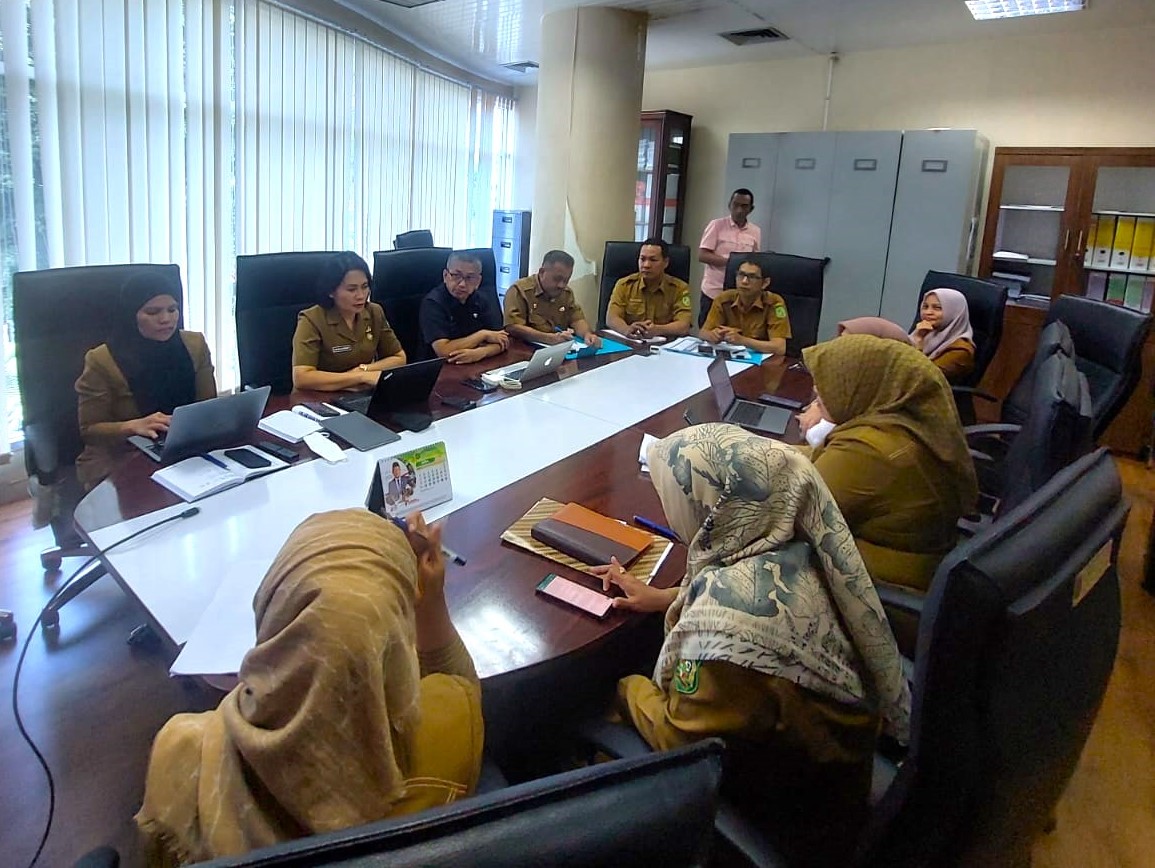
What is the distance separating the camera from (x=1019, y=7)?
407 centimetres

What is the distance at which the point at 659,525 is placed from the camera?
1650mm

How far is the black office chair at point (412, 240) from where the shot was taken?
4922 mm

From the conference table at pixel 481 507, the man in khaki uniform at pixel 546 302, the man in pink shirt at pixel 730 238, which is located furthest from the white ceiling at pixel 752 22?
the conference table at pixel 481 507

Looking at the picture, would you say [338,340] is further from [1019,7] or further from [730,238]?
[1019,7]

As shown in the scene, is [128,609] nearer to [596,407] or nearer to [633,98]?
[596,407]

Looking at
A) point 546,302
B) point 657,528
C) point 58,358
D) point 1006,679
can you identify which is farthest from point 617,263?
point 1006,679

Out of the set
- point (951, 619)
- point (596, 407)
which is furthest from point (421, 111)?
point (951, 619)

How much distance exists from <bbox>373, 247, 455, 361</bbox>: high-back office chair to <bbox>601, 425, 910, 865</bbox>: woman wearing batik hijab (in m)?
2.55

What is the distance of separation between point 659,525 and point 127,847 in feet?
4.18

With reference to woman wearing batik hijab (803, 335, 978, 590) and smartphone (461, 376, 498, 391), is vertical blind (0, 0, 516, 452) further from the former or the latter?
woman wearing batik hijab (803, 335, 978, 590)

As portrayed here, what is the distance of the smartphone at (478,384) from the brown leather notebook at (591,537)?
1.10 metres

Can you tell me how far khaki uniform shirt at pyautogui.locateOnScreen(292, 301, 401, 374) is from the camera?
262 cm

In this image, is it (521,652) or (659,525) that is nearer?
(521,652)

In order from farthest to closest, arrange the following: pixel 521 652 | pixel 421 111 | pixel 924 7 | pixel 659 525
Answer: pixel 421 111 → pixel 924 7 → pixel 659 525 → pixel 521 652
